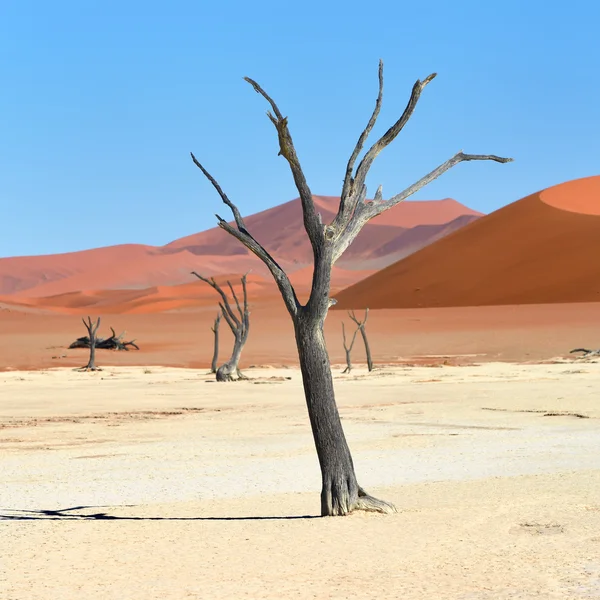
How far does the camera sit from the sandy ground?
3884cm

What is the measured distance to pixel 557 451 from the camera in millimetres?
12391

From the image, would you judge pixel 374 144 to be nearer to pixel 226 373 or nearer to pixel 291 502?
pixel 291 502

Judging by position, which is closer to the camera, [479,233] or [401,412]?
[401,412]

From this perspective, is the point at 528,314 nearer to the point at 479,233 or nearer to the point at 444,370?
the point at 444,370

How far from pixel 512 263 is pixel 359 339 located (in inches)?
1213

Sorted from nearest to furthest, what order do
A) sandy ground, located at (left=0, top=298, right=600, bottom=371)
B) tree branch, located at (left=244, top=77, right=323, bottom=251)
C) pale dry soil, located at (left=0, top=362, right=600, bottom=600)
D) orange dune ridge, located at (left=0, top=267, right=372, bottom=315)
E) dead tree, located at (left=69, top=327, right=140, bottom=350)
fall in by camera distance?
pale dry soil, located at (left=0, top=362, right=600, bottom=600)
tree branch, located at (left=244, top=77, right=323, bottom=251)
sandy ground, located at (left=0, top=298, right=600, bottom=371)
dead tree, located at (left=69, top=327, right=140, bottom=350)
orange dune ridge, located at (left=0, top=267, right=372, bottom=315)

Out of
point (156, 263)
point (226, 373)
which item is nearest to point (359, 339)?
point (226, 373)

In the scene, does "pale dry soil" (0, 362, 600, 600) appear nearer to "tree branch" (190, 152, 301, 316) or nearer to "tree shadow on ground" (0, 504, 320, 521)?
"tree shadow on ground" (0, 504, 320, 521)

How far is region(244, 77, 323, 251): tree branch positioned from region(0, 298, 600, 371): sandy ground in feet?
90.6

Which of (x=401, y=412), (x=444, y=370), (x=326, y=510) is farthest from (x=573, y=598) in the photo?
(x=444, y=370)

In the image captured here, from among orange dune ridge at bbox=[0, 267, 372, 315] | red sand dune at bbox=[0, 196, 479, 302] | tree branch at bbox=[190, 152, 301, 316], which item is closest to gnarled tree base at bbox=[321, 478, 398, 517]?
tree branch at bbox=[190, 152, 301, 316]

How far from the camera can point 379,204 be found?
28.4ft

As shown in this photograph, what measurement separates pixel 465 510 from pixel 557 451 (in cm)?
440

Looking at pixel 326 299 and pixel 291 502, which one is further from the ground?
pixel 326 299
